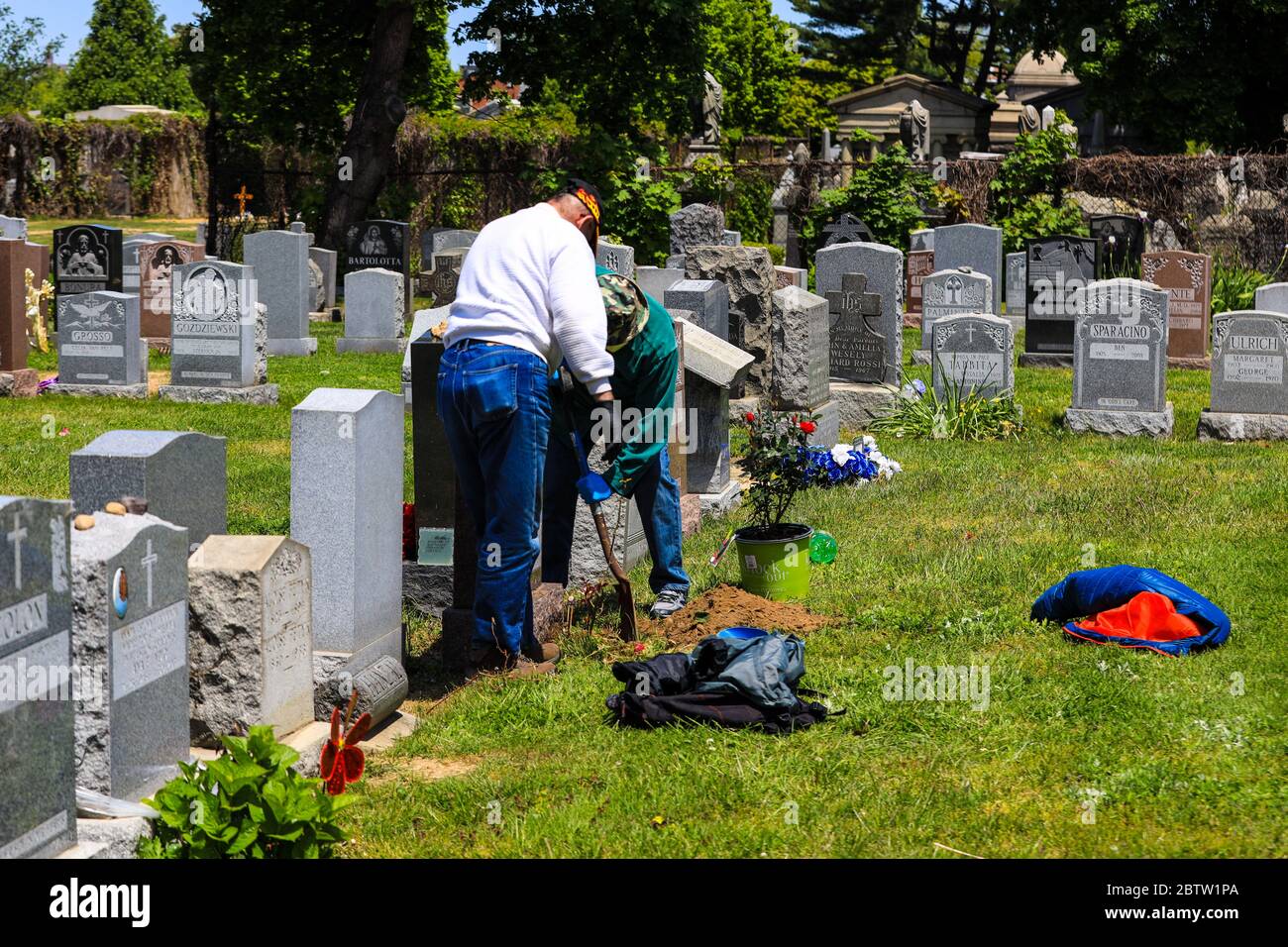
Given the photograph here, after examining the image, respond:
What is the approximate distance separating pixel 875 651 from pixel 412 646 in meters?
2.23

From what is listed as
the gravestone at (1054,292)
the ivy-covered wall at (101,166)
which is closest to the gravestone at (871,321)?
the gravestone at (1054,292)

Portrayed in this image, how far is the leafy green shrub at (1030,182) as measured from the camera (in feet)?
87.1

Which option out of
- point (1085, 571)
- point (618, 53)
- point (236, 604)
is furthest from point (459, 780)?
point (618, 53)

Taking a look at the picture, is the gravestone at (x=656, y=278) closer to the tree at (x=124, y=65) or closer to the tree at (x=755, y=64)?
the tree at (x=755, y=64)

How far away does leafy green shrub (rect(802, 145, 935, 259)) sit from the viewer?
24.7 meters

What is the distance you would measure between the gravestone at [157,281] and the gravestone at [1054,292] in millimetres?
10005

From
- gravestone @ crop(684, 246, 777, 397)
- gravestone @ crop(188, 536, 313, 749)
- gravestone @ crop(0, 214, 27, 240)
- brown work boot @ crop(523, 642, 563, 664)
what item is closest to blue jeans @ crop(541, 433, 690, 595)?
brown work boot @ crop(523, 642, 563, 664)

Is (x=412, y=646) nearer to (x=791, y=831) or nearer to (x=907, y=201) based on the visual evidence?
(x=791, y=831)

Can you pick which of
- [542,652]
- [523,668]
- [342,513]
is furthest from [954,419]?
[342,513]

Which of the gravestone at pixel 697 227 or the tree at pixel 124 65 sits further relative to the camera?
the tree at pixel 124 65

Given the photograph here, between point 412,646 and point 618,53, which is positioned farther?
point 618,53

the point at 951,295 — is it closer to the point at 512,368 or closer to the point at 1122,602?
the point at 1122,602

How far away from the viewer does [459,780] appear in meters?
5.35

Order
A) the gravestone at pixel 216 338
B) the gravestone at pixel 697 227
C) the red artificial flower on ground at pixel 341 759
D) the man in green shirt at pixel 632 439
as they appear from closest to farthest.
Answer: the red artificial flower on ground at pixel 341 759 < the man in green shirt at pixel 632 439 < the gravestone at pixel 216 338 < the gravestone at pixel 697 227
